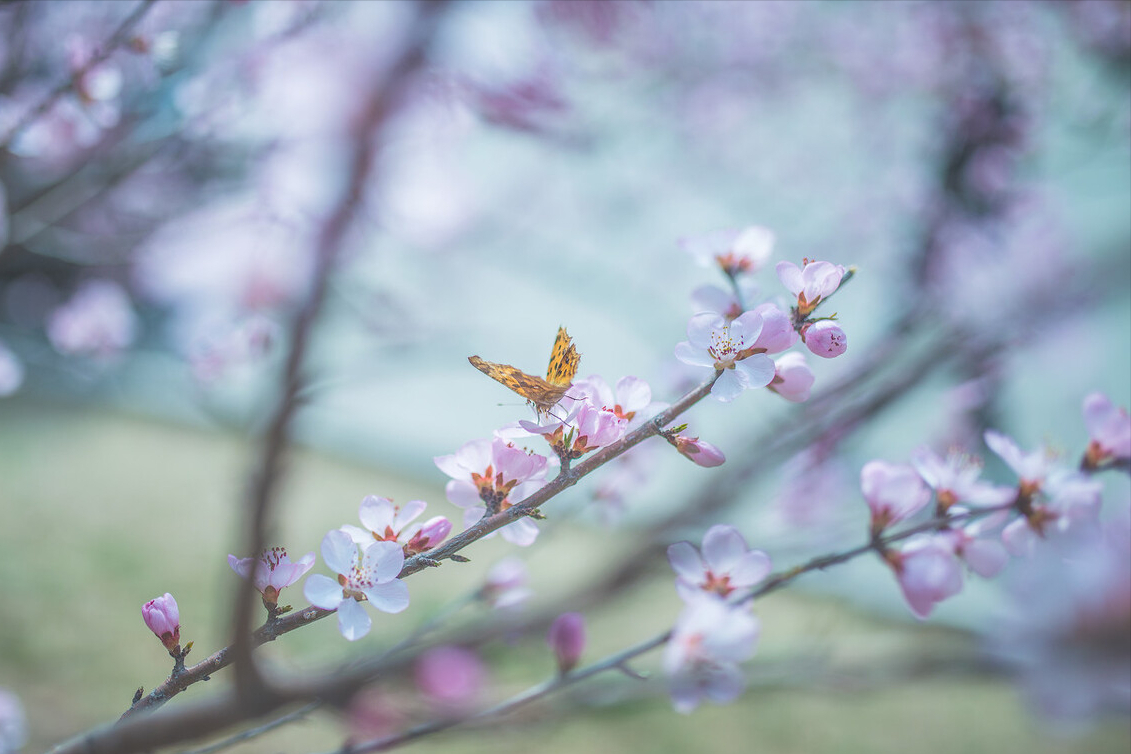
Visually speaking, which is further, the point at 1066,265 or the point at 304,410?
the point at 1066,265

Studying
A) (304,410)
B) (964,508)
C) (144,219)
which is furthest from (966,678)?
(144,219)

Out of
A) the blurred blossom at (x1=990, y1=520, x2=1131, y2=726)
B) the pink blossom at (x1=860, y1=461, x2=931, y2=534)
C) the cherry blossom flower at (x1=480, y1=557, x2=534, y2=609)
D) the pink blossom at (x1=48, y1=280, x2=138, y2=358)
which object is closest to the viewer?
the blurred blossom at (x1=990, y1=520, x2=1131, y2=726)

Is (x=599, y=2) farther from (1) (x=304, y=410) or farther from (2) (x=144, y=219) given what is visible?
(1) (x=304, y=410)

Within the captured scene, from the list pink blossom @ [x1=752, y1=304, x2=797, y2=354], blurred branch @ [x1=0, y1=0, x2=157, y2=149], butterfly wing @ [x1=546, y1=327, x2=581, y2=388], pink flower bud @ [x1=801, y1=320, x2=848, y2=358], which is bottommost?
pink flower bud @ [x1=801, y1=320, x2=848, y2=358]

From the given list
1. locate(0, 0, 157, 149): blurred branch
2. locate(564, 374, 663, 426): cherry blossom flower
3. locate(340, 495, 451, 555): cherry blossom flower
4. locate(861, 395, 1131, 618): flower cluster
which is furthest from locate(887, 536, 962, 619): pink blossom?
locate(0, 0, 157, 149): blurred branch

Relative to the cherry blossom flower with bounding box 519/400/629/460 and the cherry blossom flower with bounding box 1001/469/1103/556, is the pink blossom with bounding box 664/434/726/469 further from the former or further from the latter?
the cherry blossom flower with bounding box 1001/469/1103/556

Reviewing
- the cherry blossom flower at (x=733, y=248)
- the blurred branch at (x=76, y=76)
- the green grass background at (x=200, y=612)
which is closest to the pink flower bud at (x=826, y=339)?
the cherry blossom flower at (x=733, y=248)

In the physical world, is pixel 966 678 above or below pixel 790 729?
below

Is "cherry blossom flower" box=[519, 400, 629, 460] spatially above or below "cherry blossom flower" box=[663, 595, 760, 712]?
above

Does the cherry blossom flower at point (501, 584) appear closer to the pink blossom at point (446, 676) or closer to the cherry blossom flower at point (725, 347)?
the pink blossom at point (446, 676)
